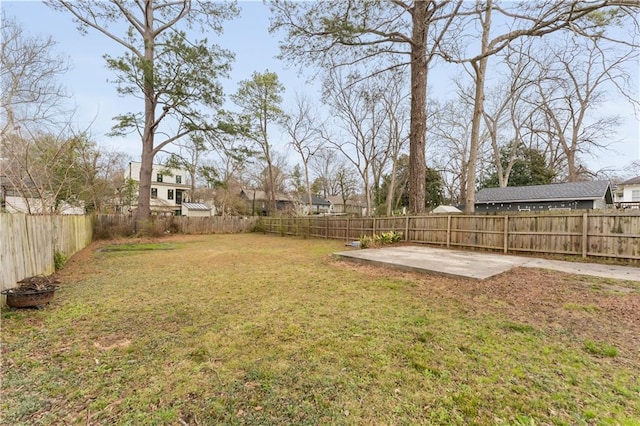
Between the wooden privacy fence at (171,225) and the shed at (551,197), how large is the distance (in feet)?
60.7

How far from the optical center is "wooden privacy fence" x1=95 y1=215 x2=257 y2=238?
45.6 ft

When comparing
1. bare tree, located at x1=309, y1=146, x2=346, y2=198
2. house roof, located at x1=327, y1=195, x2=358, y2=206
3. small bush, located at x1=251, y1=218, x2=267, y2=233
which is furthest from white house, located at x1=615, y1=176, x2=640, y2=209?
small bush, located at x1=251, y1=218, x2=267, y2=233

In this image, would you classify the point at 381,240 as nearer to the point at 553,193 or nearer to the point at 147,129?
the point at 147,129

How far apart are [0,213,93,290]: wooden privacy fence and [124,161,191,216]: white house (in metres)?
26.4

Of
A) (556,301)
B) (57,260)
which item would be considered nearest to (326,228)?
(57,260)

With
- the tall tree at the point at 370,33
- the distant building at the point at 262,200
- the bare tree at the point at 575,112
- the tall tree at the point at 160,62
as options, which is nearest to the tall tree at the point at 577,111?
the bare tree at the point at 575,112

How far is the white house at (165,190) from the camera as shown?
100 ft

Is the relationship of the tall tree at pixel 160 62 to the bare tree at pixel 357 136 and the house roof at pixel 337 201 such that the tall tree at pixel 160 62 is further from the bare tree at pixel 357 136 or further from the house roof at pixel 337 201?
the house roof at pixel 337 201

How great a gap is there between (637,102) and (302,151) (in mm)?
20143

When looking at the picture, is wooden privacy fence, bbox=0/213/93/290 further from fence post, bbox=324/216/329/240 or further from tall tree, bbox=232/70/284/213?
tall tree, bbox=232/70/284/213

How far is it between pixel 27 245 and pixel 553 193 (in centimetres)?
2463

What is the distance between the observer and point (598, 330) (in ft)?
9.41

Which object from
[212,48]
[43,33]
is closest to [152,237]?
[43,33]

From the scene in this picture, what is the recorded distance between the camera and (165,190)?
32344 millimetres
